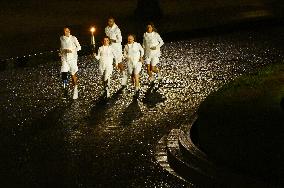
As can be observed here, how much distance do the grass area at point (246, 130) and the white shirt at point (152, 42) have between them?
5.34m

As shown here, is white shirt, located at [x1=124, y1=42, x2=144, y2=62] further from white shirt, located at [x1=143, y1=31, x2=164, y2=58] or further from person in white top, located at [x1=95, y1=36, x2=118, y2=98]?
white shirt, located at [x1=143, y1=31, x2=164, y2=58]

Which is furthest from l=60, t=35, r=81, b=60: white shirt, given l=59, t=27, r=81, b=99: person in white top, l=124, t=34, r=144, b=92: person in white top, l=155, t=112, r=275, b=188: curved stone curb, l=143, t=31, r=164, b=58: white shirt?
l=155, t=112, r=275, b=188: curved stone curb

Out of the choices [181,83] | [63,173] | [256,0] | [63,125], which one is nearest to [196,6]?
[256,0]

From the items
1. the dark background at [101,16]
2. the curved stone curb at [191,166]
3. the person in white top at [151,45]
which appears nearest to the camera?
the curved stone curb at [191,166]

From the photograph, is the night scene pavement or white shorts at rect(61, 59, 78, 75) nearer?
the night scene pavement

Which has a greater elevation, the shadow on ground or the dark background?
the dark background

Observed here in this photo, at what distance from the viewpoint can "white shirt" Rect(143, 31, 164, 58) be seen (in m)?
18.1

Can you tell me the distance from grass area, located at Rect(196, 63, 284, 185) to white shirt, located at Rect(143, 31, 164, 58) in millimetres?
5339

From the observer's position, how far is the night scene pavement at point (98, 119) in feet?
37.3

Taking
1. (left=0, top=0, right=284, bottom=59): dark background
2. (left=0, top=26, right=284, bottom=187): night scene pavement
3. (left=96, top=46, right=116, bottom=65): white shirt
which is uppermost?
(left=96, top=46, right=116, bottom=65): white shirt

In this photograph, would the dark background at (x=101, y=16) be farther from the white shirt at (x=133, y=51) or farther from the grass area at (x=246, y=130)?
the grass area at (x=246, y=130)

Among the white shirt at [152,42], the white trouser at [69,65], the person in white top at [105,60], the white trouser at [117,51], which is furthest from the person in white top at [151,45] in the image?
the white trouser at [69,65]

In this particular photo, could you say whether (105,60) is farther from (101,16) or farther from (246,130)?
(101,16)

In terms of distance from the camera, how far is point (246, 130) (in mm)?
10289
